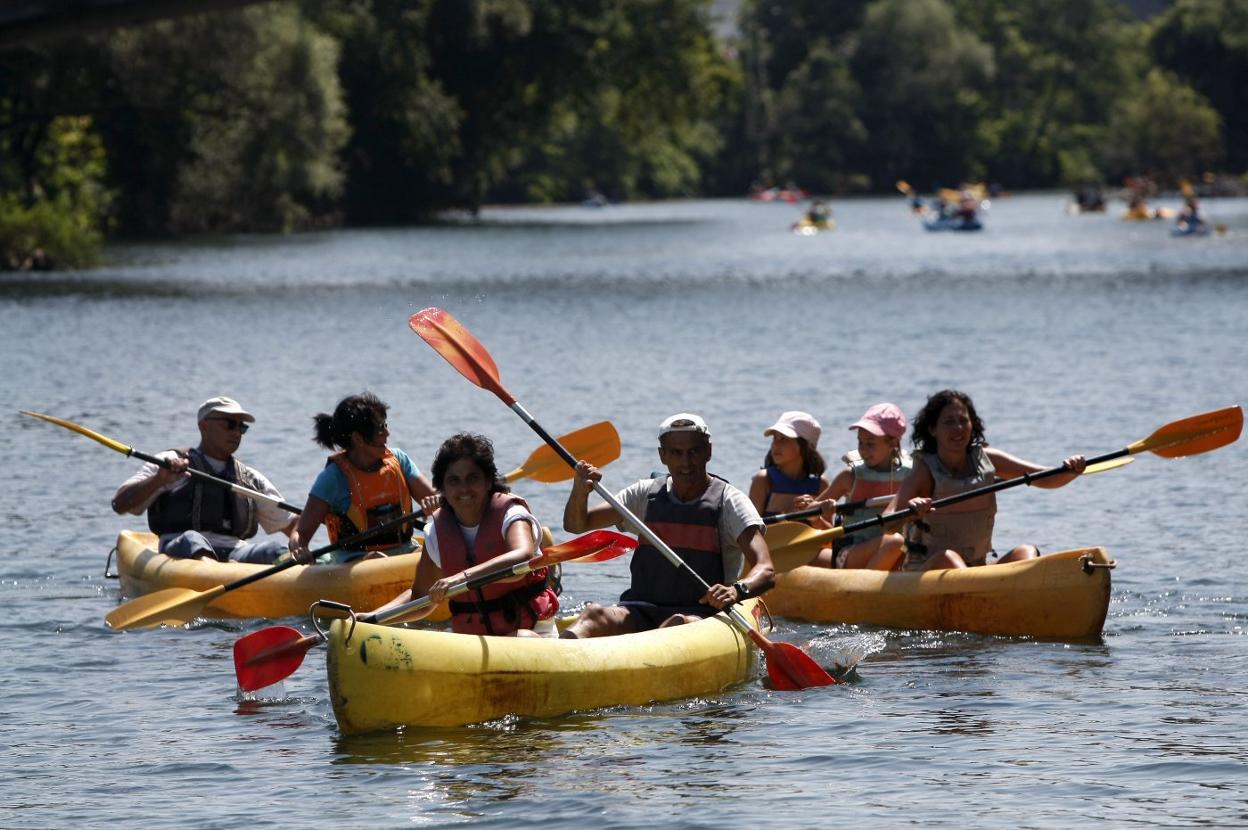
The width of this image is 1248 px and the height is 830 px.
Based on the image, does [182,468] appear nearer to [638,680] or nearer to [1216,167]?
[638,680]

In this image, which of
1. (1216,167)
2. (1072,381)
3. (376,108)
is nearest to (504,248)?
(376,108)

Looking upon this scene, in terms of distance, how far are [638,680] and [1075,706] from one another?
5.88 feet

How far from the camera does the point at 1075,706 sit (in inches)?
340

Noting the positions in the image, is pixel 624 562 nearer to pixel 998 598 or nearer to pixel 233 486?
pixel 233 486

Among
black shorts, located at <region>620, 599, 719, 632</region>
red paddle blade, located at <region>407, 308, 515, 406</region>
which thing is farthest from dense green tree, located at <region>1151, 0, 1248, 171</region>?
black shorts, located at <region>620, 599, 719, 632</region>

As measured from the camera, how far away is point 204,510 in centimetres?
1113

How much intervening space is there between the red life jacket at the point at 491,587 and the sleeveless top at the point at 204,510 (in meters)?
2.97

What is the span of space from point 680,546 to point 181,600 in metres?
2.61

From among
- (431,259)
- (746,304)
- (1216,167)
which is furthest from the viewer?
(1216,167)

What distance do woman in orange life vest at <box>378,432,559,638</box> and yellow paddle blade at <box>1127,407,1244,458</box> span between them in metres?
3.67

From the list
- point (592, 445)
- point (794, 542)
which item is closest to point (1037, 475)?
point (794, 542)

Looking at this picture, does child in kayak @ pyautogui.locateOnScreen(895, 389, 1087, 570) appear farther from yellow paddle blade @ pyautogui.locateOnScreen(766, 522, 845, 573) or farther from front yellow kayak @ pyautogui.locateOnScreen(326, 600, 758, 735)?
front yellow kayak @ pyautogui.locateOnScreen(326, 600, 758, 735)

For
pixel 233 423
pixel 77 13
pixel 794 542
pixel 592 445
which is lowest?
pixel 794 542

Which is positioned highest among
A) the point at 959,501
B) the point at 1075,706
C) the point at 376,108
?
the point at 376,108
